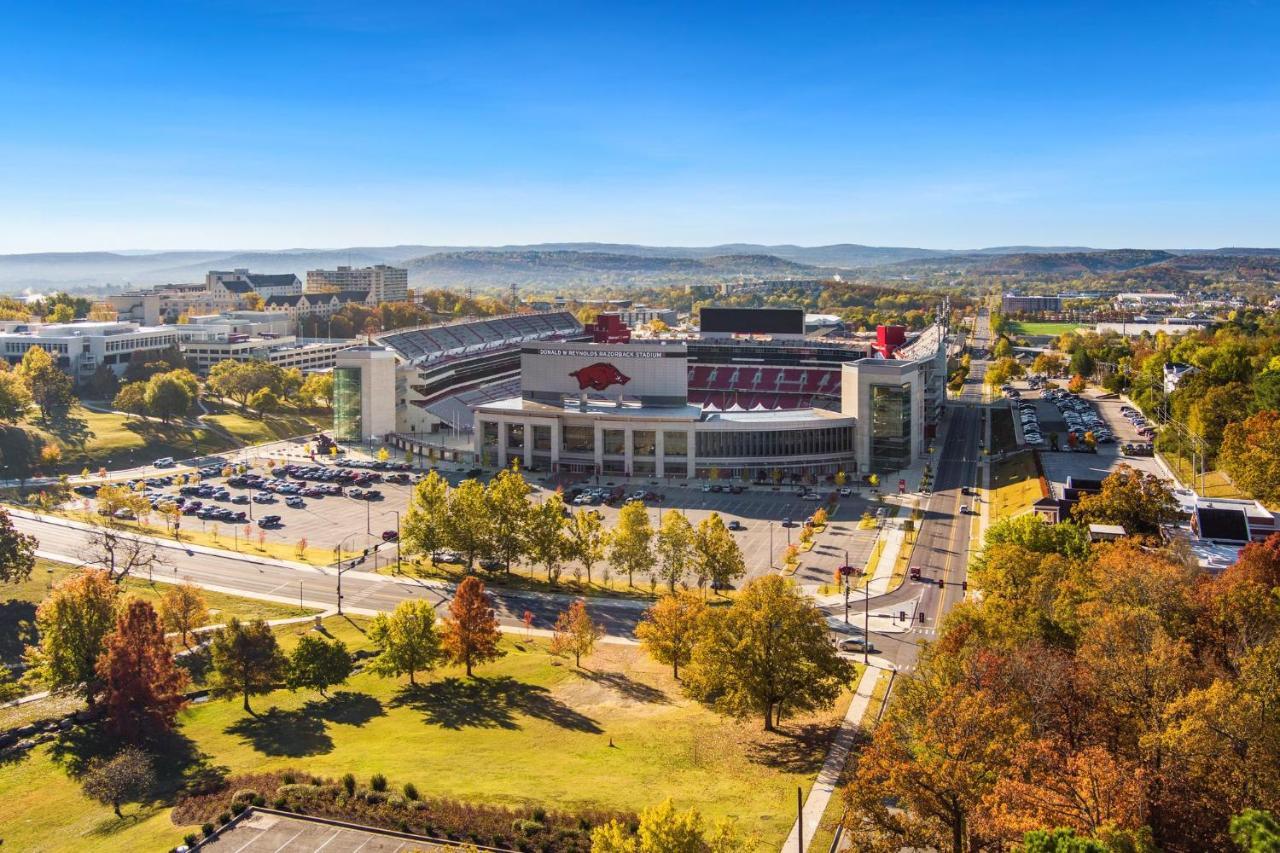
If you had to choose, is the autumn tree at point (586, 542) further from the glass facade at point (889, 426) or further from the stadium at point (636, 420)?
the glass facade at point (889, 426)

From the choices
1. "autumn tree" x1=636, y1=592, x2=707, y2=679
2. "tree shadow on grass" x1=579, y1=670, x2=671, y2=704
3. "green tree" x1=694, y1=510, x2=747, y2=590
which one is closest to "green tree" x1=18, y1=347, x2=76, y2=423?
"green tree" x1=694, y1=510, x2=747, y2=590

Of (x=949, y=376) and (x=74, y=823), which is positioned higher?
(x=949, y=376)

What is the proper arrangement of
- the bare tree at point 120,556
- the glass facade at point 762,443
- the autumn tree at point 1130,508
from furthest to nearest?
the glass facade at point 762,443
the bare tree at point 120,556
the autumn tree at point 1130,508

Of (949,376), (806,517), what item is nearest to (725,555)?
(806,517)

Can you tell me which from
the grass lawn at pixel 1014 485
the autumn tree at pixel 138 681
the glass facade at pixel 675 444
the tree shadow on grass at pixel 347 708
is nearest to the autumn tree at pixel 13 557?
the autumn tree at pixel 138 681

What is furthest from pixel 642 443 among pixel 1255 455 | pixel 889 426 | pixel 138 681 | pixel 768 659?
pixel 138 681

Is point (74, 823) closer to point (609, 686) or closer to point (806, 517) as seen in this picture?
point (609, 686)

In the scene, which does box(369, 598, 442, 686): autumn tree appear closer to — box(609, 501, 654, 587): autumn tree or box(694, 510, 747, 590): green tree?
box(609, 501, 654, 587): autumn tree

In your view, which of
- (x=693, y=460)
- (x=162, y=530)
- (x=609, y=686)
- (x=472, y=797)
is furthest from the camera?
(x=693, y=460)
